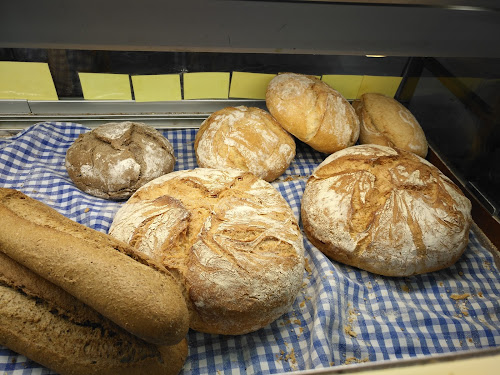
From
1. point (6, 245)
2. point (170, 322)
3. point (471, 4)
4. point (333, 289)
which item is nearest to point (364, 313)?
point (333, 289)

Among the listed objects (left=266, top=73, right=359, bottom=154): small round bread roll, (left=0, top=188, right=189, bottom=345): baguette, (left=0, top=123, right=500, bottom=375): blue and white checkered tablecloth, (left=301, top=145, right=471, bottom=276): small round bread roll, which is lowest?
(left=0, top=123, right=500, bottom=375): blue and white checkered tablecloth

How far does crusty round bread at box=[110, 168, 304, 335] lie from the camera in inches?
50.8

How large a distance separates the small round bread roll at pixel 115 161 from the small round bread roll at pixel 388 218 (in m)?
0.86

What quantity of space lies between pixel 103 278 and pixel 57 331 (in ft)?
1.06

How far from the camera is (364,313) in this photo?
155 cm

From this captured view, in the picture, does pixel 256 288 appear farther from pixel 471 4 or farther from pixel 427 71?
pixel 427 71

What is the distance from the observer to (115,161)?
1804mm

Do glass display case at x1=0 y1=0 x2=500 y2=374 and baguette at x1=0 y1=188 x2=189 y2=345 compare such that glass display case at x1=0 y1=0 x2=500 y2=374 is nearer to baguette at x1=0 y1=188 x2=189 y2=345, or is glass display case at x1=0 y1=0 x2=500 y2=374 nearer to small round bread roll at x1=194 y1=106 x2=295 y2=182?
small round bread roll at x1=194 y1=106 x2=295 y2=182

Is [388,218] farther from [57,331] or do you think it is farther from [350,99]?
[57,331]

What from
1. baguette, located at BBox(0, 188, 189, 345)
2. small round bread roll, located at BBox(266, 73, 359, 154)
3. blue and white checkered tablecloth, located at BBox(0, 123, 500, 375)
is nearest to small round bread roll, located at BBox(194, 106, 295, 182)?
small round bread roll, located at BBox(266, 73, 359, 154)

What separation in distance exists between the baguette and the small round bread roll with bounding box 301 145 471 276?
36.2 inches

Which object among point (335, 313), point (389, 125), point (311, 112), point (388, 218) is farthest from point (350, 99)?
point (335, 313)

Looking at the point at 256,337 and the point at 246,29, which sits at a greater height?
the point at 246,29

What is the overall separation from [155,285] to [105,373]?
360 mm
